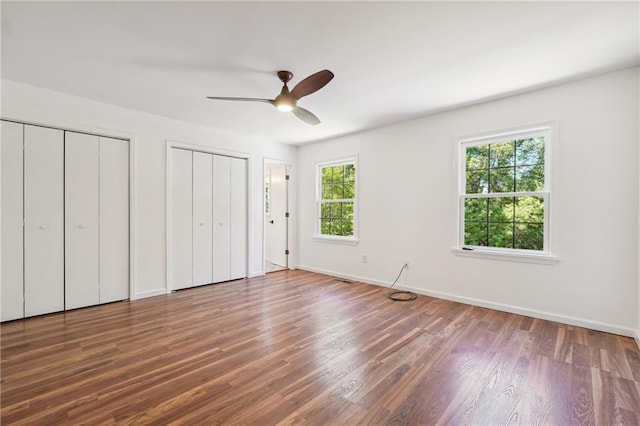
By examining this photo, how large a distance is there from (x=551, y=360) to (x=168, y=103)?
4.67 meters

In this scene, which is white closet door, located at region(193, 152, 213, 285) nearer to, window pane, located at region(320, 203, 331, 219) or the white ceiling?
the white ceiling

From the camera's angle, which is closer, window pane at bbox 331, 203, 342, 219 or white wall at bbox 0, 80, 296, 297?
white wall at bbox 0, 80, 296, 297

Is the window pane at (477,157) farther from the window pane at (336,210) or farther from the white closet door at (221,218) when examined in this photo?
the white closet door at (221,218)

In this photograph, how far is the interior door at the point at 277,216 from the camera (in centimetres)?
593

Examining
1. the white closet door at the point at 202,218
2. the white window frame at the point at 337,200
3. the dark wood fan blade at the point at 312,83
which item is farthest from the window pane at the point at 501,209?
the white closet door at the point at 202,218

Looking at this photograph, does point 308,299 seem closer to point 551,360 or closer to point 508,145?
point 551,360

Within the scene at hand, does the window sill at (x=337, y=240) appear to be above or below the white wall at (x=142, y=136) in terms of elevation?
below

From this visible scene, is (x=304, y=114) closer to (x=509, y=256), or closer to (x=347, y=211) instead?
(x=347, y=211)

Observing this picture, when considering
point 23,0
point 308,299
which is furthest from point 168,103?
point 308,299

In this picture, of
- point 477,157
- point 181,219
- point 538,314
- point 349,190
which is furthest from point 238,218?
point 538,314

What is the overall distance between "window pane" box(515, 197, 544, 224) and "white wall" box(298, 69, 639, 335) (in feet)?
0.63

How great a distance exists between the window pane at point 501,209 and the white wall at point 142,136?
393cm

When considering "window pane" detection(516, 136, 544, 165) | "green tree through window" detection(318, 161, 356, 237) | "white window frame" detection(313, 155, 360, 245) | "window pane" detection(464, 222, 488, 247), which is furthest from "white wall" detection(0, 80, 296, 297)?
"window pane" detection(516, 136, 544, 165)

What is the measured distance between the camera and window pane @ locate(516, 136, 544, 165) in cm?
320
